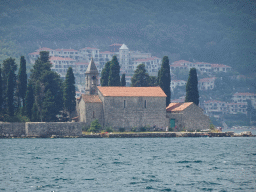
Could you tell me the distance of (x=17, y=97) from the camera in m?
71.6

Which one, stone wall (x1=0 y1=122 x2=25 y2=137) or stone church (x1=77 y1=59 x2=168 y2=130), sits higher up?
stone church (x1=77 y1=59 x2=168 y2=130)

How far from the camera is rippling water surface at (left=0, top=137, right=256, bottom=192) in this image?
88.6 feet

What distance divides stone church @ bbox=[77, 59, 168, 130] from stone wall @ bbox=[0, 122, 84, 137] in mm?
4946

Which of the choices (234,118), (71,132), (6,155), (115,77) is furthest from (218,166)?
(234,118)

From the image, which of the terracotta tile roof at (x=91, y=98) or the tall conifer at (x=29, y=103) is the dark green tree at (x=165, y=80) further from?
the tall conifer at (x=29, y=103)

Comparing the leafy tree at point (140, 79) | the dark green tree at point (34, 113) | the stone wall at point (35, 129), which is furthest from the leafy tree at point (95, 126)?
the leafy tree at point (140, 79)

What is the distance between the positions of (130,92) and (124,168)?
33.9 m

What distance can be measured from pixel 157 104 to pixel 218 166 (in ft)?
110

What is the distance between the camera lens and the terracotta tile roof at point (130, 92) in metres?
66.4

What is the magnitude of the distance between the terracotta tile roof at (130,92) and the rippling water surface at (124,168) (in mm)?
16467

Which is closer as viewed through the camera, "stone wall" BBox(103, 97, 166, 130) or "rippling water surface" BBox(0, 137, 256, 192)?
"rippling water surface" BBox(0, 137, 256, 192)

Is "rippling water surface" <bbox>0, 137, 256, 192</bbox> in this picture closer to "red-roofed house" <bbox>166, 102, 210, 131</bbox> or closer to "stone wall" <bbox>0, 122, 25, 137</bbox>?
"stone wall" <bbox>0, 122, 25, 137</bbox>

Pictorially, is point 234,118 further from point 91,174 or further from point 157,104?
point 91,174

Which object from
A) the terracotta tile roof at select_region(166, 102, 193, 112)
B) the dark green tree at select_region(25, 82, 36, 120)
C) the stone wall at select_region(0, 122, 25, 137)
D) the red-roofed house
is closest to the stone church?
the red-roofed house
